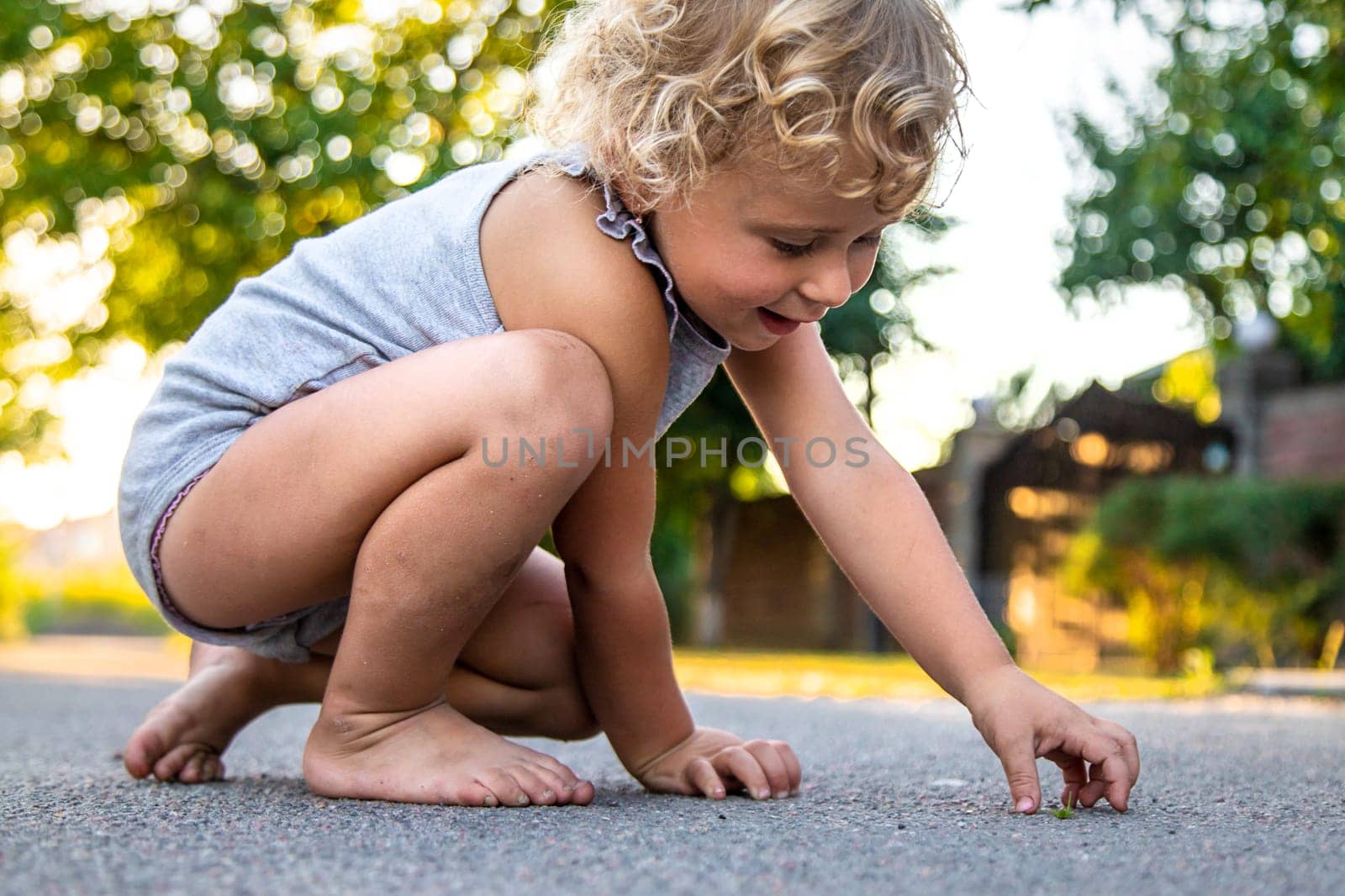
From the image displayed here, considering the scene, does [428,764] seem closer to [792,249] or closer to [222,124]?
[792,249]

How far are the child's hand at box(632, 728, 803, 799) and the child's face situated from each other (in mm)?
524

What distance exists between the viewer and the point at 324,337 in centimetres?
165

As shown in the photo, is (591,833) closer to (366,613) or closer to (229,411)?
(366,613)

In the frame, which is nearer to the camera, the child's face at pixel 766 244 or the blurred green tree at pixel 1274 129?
the child's face at pixel 766 244

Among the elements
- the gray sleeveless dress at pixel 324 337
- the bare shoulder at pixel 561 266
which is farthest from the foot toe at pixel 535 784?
the bare shoulder at pixel 561 266

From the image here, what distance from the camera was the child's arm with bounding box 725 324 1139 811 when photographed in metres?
1.44

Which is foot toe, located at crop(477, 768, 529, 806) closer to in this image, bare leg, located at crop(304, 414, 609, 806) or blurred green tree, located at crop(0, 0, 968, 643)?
bare leg, located at crop(304, 414, 609, 806)

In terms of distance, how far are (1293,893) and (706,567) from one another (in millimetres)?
13786

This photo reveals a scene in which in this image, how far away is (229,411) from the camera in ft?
5.42

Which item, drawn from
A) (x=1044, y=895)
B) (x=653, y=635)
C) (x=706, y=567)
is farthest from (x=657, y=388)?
(x=706, y=567)

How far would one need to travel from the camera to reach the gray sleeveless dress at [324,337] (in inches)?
63.7

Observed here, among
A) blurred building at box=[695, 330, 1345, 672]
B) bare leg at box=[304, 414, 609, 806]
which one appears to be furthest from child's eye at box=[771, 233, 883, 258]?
blurred building at box=[695, 330, 1345, 672]

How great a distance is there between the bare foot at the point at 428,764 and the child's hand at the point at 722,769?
20 cm

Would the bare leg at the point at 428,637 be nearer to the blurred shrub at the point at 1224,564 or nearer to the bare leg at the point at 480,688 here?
the bare leg at the point at 480,688
